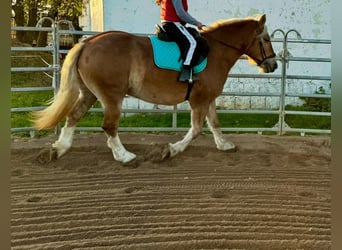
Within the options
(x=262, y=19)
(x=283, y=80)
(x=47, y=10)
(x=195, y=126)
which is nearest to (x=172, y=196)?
(x=195, y=126)

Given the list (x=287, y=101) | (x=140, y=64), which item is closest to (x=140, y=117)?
(x=287, y=101)

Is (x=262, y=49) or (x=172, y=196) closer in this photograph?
(x=172, y=196)

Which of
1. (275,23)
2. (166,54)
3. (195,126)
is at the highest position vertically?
(275,23)

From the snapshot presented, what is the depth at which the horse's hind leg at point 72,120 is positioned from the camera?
14.5 ft

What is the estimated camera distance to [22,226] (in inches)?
105

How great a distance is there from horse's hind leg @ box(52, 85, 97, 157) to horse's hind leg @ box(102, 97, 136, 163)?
1.13 feet

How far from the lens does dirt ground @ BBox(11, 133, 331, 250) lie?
2.57 meters

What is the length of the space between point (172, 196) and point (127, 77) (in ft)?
4.64

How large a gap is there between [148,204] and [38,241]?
924mm

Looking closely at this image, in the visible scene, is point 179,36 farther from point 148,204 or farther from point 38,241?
point 38,241

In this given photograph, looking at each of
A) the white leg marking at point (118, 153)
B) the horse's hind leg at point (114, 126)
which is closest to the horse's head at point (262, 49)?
the horse's hind leg at point (114, 126)

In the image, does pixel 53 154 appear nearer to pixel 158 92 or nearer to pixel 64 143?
pixel 64 143

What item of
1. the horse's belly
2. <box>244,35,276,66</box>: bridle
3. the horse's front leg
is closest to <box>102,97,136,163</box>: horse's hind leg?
the horse's belly

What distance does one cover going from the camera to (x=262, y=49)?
15.9ft
